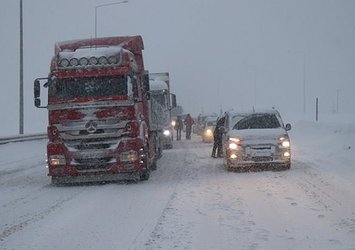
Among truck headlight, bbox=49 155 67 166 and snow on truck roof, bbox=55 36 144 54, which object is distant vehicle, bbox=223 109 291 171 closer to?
snow on truck roof, bbox=55 36 144 54

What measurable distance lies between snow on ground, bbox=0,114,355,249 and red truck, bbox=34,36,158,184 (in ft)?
1.62

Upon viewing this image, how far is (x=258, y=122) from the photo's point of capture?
1739 centimetres

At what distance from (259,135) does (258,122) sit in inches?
53.2

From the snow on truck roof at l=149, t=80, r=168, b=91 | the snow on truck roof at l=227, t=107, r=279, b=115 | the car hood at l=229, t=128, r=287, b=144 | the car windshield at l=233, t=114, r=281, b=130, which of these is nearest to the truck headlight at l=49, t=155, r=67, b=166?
the car hood at l=229, t=128, r=287, b=144

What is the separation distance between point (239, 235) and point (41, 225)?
9.84ft

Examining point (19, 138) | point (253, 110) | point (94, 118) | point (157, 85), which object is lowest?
point (19, 138)

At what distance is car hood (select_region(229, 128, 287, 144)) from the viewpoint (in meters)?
16.0

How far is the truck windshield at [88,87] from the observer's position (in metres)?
14.3

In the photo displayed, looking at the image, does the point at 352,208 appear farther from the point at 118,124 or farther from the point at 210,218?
the point at 118,124

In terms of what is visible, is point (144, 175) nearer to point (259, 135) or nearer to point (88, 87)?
point (88, 87)

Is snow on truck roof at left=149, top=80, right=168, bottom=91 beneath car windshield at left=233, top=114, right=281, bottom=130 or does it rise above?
above

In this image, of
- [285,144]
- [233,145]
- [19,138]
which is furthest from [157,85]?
[285,144]

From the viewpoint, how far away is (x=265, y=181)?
45.1 feet

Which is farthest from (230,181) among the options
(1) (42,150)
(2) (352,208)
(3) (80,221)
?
(1) (42,150)
